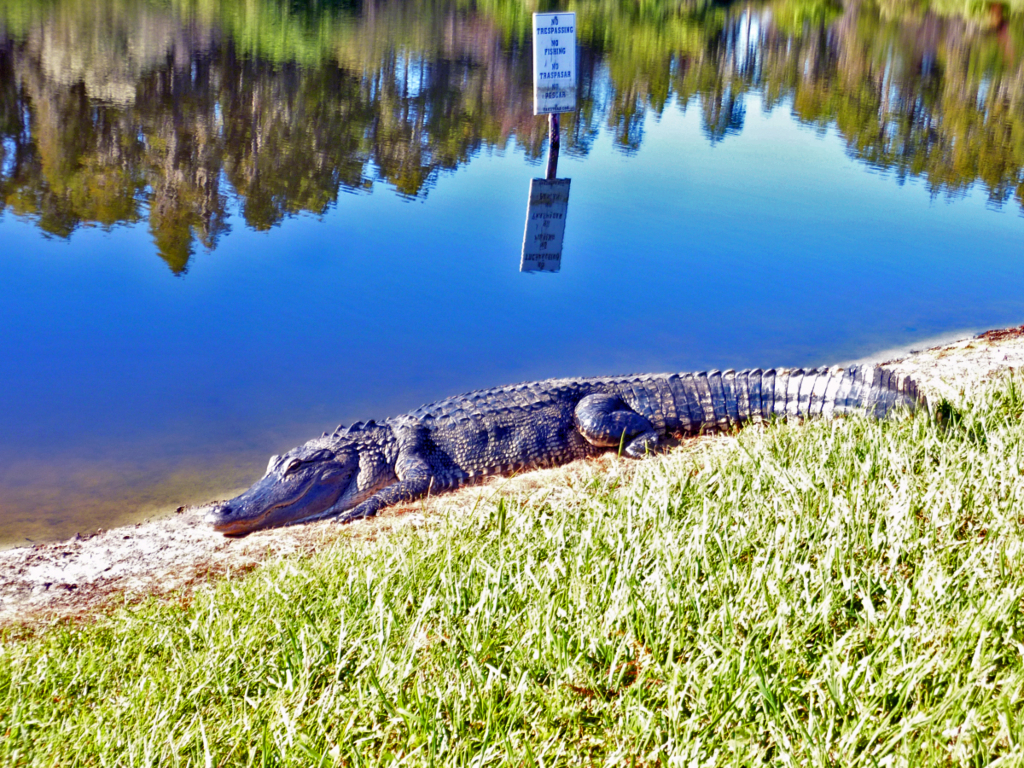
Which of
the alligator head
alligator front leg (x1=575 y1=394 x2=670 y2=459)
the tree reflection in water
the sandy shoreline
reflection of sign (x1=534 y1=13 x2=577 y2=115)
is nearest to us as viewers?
the sandy shoreline

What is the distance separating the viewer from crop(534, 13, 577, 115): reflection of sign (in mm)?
5914

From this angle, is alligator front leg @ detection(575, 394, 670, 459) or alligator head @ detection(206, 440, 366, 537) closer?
alligator head @ detection(206, 440, 366, 537)

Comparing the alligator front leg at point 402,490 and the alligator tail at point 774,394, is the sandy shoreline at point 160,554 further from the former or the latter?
the alligator tail at point 774,394

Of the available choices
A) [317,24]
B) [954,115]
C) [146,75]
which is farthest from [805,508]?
[317,24]

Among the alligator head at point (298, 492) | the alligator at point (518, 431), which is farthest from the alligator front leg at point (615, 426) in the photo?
the alligator head at point (298, 492)

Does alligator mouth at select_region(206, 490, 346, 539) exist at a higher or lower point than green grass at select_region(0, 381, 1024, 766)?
lower

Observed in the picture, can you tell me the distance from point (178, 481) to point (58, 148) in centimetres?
1013

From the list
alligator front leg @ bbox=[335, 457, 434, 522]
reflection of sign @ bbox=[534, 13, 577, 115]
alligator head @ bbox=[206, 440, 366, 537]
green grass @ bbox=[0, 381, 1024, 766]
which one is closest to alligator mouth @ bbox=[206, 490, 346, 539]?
alligator head @ bbox=[206, 440, 366, 537]

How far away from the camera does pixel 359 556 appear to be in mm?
3422

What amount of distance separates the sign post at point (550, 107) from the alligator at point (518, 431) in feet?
3.77

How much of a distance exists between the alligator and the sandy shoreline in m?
0.26

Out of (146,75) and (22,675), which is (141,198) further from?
(22,675)

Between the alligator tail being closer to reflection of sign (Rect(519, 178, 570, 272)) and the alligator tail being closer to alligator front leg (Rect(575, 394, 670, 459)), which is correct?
alligator front leg (Rect(575, 394, 670, 459))

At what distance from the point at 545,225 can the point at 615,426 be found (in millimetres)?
1758
